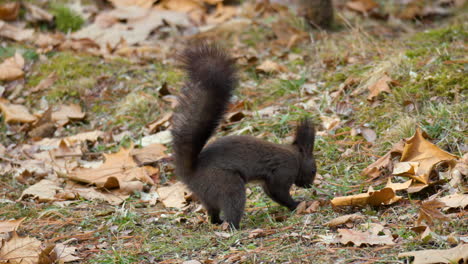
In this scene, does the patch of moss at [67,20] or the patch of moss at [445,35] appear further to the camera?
the patch of moss at [67,20]

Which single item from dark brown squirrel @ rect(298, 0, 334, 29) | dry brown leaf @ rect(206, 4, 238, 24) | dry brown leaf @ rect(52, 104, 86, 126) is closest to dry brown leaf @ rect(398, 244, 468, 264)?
dry brown leaf @ rect(52, 104, 86, 126)

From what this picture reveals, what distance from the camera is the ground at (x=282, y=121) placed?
291cm

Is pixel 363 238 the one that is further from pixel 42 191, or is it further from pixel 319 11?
pixel 319 11

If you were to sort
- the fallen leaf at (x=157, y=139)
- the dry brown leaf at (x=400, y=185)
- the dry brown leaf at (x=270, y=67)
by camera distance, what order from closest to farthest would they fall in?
the dry brown leaf at (x=400, y=185), the fallen leaf at (x=157, y=139), the dry brown leaf at (x=270, y=67)

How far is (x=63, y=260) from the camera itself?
9.58ft

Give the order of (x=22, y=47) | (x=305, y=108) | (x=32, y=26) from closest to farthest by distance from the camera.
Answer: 1. (x=305, y=108)
2. (x=22, y=47)
3. (x=32, y=26)

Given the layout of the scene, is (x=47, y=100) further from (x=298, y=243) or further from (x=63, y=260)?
(x=298, y=243)

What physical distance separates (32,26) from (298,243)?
571 centimetres

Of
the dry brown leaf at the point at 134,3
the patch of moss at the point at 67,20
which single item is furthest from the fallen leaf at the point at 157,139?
the dry brown leaf at the point at 134,3

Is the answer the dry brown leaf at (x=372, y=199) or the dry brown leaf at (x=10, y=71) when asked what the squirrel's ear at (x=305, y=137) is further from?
the dry brown leaf at (x=10, y=71)

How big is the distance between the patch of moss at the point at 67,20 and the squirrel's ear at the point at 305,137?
15.1ft

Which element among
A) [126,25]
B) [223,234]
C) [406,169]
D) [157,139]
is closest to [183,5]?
[126,25]

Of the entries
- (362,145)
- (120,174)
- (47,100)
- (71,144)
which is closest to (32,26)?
(47,100)

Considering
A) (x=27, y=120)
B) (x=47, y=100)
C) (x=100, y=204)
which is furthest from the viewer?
(x=47, y=100)
